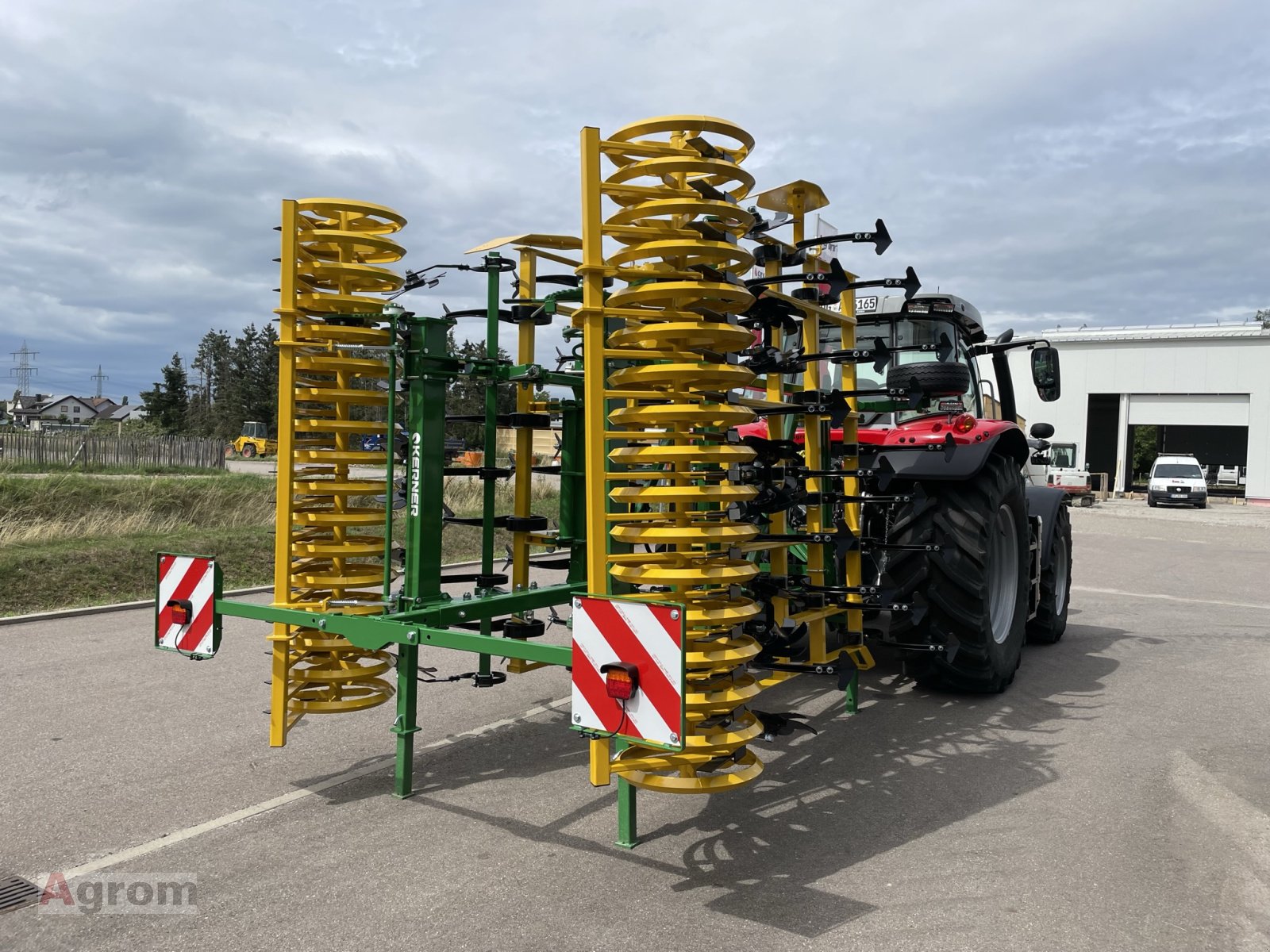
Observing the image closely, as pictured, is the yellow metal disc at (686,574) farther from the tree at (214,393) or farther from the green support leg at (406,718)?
the tree at (214,393)

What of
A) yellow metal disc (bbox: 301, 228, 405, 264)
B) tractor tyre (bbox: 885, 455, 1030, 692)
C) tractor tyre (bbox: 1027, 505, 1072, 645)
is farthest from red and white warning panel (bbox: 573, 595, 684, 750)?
tractor tyre (bbox: 1027, 505, 1072, 645)

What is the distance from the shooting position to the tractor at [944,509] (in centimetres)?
538

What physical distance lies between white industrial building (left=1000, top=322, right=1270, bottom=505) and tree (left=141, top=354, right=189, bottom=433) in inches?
1983

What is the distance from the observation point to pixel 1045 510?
25.0 feet

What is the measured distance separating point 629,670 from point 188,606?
7.85 ft

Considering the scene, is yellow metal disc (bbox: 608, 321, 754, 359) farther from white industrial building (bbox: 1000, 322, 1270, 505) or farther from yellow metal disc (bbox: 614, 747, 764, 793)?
white industrial building (bbox: 1000, 322, 1270, 505)

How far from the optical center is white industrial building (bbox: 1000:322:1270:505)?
123 ft

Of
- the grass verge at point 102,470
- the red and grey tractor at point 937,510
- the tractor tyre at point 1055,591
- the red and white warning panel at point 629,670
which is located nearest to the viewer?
the red and white warning panel at point 629,670

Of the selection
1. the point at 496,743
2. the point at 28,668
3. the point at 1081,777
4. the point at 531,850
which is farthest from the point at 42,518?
the point at 1081,777

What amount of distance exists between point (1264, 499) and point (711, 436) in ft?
138

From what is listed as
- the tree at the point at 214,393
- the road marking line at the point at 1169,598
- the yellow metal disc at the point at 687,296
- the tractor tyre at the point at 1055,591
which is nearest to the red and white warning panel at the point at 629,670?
the yellow metal disc at the point at 687,296

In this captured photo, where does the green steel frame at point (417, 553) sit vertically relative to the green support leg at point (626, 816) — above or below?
above

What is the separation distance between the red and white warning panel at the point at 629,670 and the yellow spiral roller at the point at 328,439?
1673 mm

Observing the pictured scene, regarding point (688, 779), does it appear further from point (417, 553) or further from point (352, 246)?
point (352, 246)
